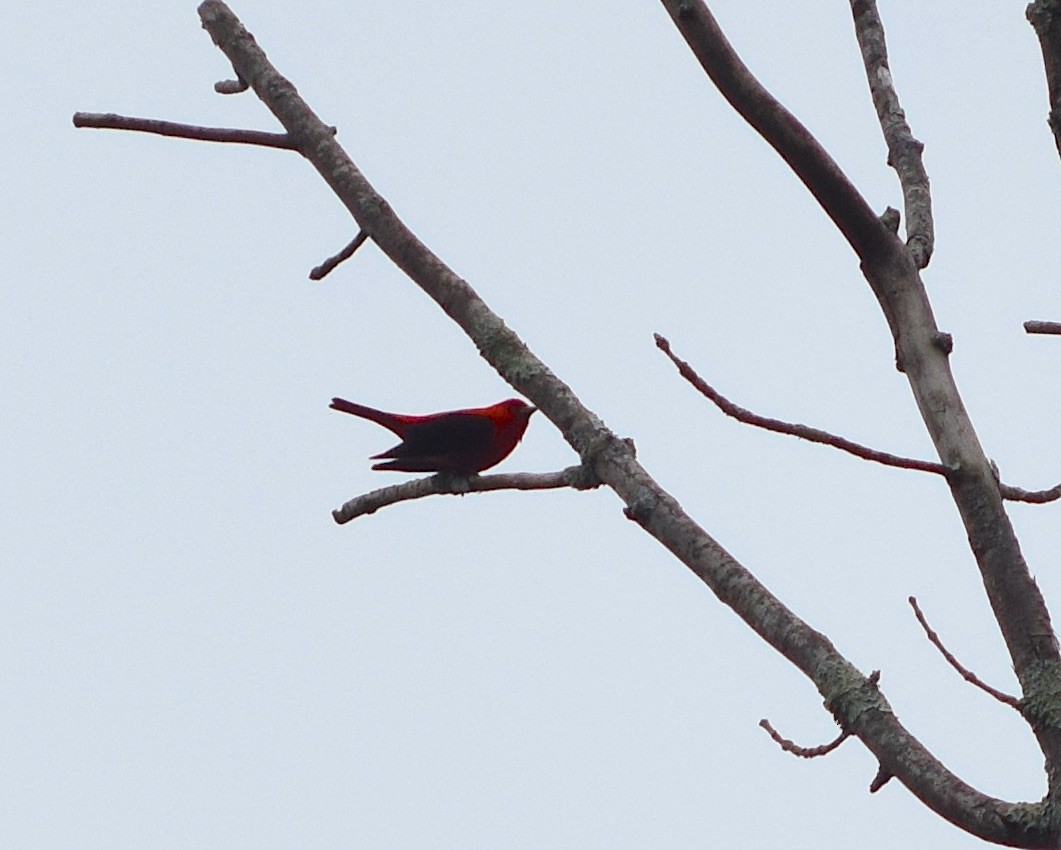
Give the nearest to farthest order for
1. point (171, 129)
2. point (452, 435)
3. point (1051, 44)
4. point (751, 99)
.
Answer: point (1051, 44), point (751, 99), point (171, 129), point (452, 435)

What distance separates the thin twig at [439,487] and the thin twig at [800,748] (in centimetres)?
71

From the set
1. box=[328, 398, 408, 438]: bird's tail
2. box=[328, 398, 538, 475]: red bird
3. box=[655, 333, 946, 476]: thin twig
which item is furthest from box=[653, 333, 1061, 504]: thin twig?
box=[328, 398, 408, 438]: bird's tail

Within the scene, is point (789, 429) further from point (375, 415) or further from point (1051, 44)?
point (375, 415)

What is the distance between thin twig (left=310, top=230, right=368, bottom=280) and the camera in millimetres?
3246

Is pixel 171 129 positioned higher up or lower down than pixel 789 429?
higher up

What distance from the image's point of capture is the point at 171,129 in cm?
314

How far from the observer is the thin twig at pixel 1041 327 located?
246 cm

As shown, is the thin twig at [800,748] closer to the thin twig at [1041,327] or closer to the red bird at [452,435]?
the thin twig at [1041,327]

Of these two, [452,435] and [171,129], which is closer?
[171,129]

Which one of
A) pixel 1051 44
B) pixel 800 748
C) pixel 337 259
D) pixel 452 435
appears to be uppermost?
pixel 452 435

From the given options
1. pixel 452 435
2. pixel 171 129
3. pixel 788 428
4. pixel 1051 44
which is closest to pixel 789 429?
pixel 788 428

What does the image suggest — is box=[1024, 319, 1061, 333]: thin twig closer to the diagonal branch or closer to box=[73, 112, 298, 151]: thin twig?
the diagonal branch

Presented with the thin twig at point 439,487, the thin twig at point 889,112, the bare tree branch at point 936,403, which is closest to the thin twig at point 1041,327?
the bare tree branch at point 936,403

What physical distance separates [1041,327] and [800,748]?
0.88 metres
